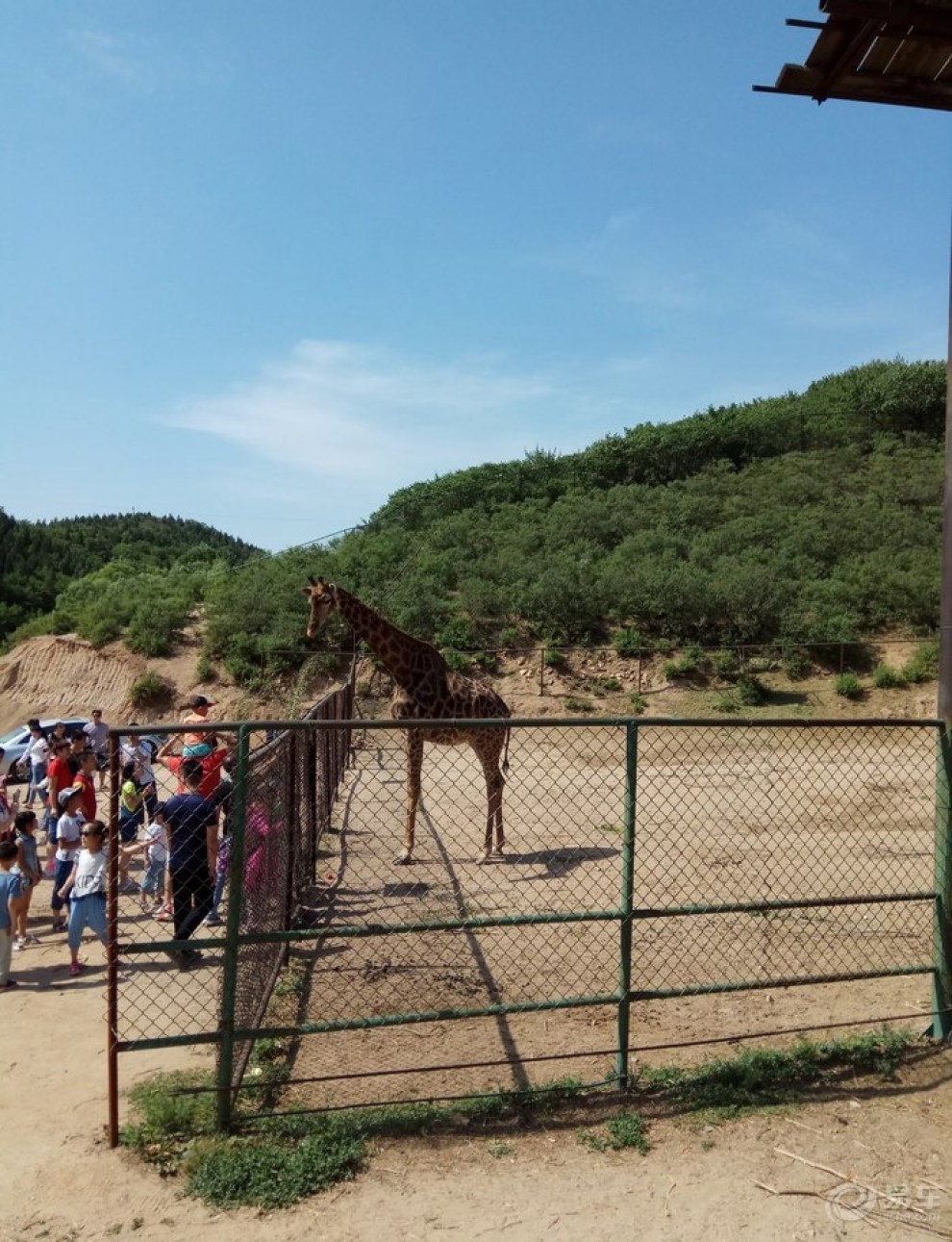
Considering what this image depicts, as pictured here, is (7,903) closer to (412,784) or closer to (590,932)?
(412,784)

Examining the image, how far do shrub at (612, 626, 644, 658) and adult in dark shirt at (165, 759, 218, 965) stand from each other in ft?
62.2

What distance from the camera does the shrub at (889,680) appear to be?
2272 centimetres

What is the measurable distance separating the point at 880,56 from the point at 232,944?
5880 mm

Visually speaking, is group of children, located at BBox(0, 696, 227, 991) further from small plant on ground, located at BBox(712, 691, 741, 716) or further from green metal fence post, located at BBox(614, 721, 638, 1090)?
small plant on ground, located at BBox(712, 691, 741, 716)

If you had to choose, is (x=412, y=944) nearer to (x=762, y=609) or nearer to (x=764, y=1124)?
(x=764, y=1124)

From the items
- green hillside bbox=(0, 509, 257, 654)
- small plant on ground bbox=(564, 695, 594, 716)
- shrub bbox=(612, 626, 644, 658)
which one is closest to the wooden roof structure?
small plant on ground bbox=(564, 695, 594, 716)

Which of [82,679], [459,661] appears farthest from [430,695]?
[82,679]

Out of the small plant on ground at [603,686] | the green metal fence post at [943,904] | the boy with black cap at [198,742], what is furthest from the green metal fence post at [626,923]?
the small plant on ground at [603,686]

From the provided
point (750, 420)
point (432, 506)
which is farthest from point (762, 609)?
point (750, 420)

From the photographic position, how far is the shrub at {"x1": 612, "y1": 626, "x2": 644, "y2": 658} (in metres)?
25.3

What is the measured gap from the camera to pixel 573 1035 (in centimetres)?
550

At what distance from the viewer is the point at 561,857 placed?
9.81m

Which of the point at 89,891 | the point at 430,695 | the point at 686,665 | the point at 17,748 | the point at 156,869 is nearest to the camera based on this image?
the point at 89,891

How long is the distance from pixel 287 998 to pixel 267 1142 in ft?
5.78
